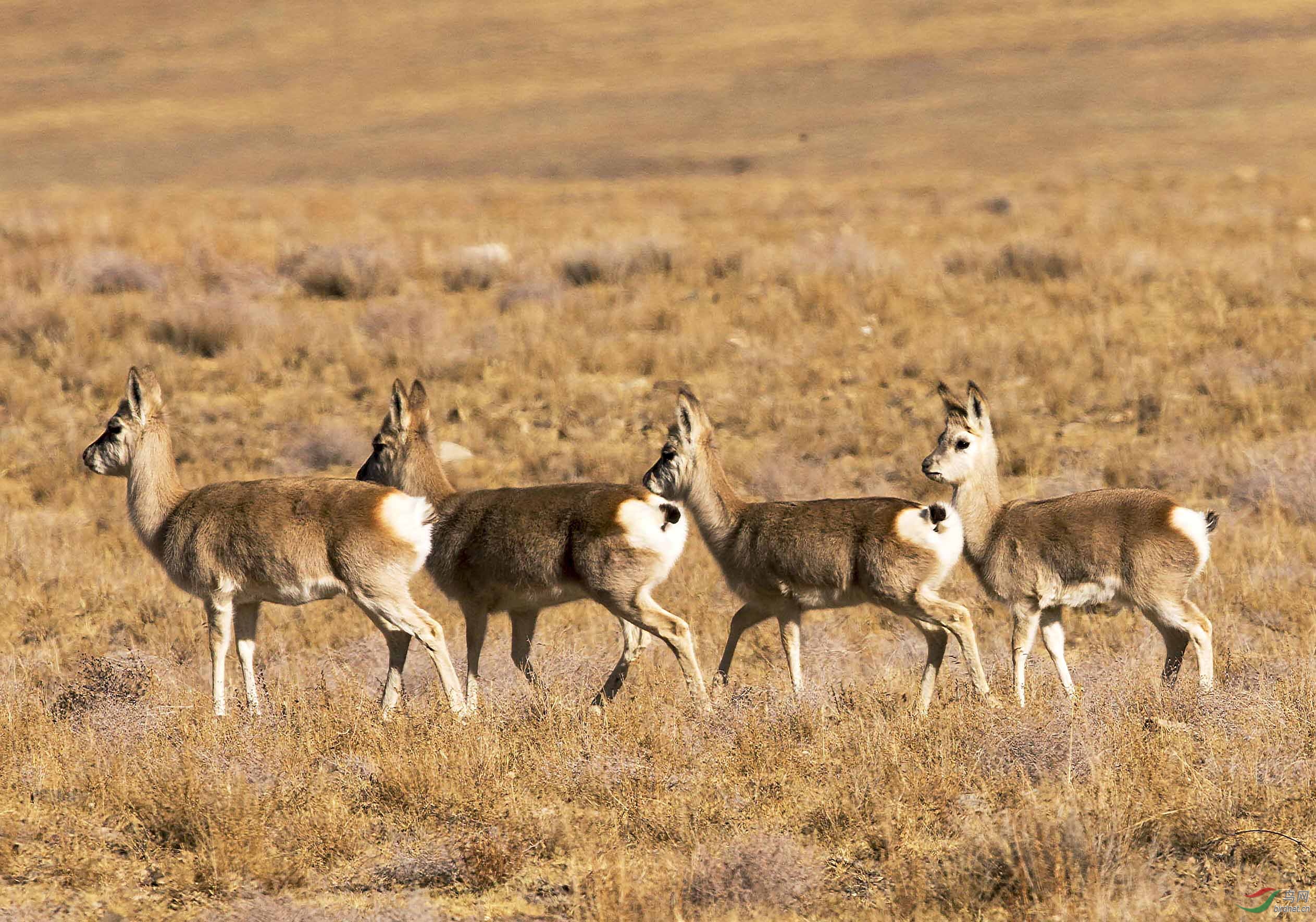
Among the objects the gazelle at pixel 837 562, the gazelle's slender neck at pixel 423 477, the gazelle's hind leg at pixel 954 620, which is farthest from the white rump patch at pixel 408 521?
the gazelle's hind leg at pixel 954 620

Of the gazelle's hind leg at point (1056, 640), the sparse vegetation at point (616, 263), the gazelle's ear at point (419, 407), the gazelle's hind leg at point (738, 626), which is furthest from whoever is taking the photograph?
the sparse vegetation at point (616, 263)

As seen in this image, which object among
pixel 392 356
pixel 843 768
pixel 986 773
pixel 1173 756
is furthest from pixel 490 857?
pixel 392 356

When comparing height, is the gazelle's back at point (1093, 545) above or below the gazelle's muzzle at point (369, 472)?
below

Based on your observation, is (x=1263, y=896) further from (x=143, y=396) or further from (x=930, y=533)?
(x=143, y=396)

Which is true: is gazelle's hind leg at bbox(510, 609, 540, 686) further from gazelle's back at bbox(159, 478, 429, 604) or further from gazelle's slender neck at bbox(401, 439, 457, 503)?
gazelle's slender neck at bbox(401, 439, 457, 503)

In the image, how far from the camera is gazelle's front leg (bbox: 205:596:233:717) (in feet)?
26.7

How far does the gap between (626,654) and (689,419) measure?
5.52 ft

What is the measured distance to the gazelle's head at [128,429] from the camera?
925 centimetres

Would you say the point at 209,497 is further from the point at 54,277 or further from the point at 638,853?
the point at 54,277

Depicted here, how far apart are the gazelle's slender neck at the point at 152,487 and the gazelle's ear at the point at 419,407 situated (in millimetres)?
1439

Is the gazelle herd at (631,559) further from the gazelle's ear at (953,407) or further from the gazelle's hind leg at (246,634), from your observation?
the gazelle's ear at (953,407)

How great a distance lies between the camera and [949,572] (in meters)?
8.30

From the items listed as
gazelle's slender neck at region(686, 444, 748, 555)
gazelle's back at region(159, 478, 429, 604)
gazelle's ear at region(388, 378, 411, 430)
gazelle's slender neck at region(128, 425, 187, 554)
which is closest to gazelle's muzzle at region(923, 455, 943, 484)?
gazelle's slender neck at region(686, 444, 748, 555)

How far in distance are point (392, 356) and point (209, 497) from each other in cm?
863
